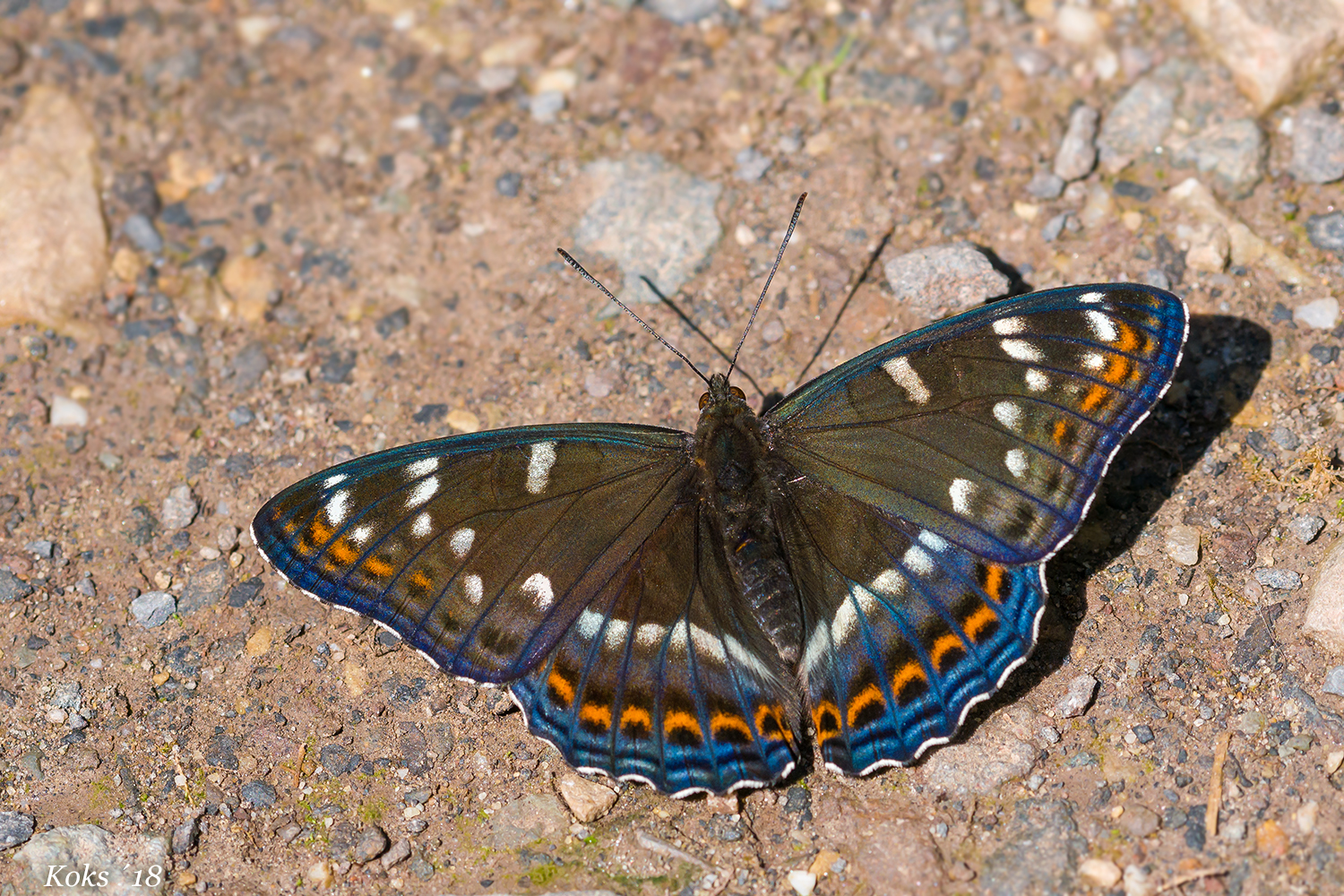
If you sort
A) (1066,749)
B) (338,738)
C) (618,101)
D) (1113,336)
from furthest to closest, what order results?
(618,101) → (338,738) → (1066,749) → (1113,336)

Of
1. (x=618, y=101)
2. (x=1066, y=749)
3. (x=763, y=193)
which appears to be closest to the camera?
(x=1066, y=749)

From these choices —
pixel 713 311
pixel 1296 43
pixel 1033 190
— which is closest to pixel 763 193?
pixel 713 311

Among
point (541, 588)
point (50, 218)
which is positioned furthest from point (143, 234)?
point (541, 588)

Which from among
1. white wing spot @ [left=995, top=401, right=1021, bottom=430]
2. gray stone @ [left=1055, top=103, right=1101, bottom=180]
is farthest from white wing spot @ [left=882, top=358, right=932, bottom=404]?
gray stone @ [left=1055, top=103, right=1101, bottom=180]

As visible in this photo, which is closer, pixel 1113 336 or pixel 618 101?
pixel 1113 336

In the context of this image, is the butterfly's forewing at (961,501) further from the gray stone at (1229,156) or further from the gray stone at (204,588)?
the gray stone at (204,588)

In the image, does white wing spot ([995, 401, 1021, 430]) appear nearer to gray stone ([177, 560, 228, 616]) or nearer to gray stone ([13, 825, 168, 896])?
gray stone ([177, 560, 228, 616])

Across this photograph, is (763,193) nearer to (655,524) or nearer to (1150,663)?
(655,524)

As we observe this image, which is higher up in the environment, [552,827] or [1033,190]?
[1033,190]
